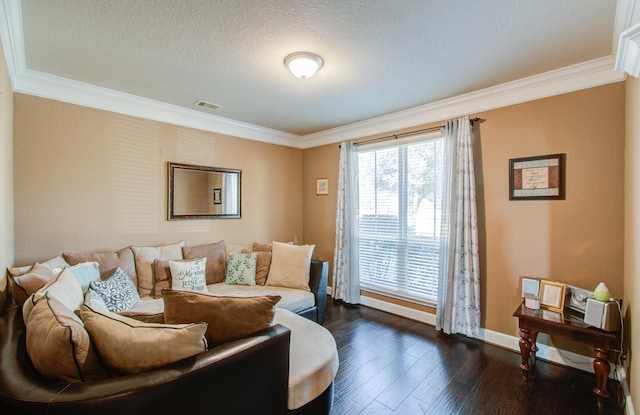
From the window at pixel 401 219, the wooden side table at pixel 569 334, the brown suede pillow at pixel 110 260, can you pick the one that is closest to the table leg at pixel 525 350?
the wooden side table at pixel 569 334

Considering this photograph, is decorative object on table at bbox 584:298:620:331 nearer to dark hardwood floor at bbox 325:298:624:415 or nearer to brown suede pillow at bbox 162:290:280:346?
dark hardwood floor at bbox 325:298:624:415

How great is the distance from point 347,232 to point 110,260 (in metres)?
2.76

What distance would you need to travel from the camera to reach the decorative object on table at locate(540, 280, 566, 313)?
2.39m

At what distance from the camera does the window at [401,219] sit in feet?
11.3

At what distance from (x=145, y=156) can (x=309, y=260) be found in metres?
2.22

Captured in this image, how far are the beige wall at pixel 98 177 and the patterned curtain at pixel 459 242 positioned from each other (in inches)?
108

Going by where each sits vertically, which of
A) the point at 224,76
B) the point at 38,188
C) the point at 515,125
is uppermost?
the point at 224,76

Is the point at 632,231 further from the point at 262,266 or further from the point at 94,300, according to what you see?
the point at 94,300

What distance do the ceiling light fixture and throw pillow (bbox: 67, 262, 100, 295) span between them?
2.28 metres

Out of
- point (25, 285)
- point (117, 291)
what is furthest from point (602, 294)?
point (25, 285)

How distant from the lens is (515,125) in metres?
2.81

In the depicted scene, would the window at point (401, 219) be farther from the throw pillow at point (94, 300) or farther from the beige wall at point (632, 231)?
the throw pillow at point (94, 300)

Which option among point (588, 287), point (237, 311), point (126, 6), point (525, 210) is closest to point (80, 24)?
point (126, 6)

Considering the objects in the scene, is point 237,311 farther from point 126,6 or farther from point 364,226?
point 364,226
